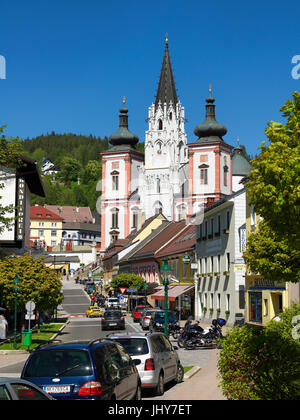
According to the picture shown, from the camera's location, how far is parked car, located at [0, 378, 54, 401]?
748cm

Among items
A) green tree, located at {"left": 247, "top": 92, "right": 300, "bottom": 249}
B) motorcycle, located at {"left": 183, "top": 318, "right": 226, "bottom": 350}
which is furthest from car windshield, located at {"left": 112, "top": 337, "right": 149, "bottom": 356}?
motorcycle, located at {"left": 183, "top": 318, "right": 226, "bottom": 350}

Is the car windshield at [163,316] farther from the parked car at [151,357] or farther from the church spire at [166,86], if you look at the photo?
the church spire at [166,86]

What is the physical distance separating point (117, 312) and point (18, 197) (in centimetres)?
1166

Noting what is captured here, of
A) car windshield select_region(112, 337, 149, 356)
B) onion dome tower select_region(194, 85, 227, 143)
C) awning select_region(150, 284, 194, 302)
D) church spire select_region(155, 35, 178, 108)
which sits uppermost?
church spire select_region(155, 35, 178, 108)

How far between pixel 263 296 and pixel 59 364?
2621cm

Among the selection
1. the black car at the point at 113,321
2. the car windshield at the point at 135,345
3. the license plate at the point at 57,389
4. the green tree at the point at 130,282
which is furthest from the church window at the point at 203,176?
the license plate at the point at 57,389

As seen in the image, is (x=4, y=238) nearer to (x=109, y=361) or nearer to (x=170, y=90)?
(x=109, y=361)

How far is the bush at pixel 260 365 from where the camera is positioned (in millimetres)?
9609

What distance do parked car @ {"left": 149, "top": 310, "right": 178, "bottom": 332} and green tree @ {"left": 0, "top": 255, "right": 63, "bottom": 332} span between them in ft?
19.4

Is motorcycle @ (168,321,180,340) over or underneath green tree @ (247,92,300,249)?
underneath

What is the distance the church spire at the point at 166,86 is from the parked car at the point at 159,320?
90962 mm

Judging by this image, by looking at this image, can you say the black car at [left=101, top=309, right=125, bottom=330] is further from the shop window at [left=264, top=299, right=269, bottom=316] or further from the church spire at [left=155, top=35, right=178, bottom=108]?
the church spire at [left=155, top=35, right=178, bottom=108]

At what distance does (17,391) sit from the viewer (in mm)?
7828
